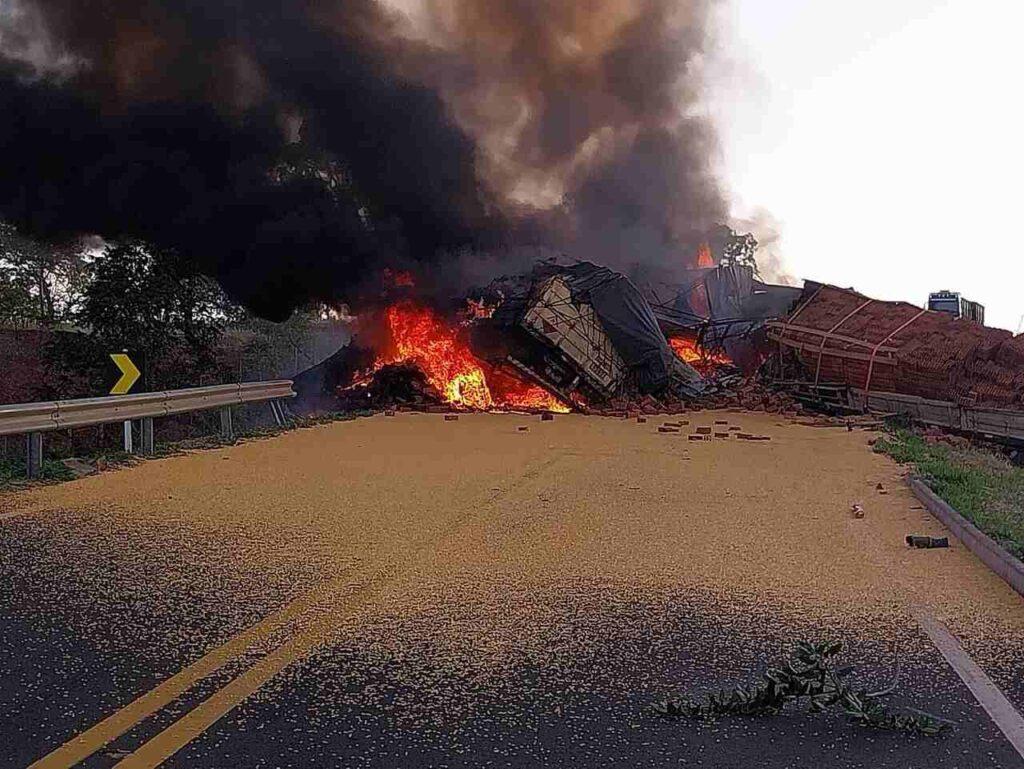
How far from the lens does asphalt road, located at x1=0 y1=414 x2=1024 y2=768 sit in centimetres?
347

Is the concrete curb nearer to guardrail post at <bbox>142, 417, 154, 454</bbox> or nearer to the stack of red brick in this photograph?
the stack of red brick

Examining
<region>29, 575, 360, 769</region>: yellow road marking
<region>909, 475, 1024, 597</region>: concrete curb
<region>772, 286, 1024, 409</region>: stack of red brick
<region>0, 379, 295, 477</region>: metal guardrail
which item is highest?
<region>772, 286, 1024, 409</region>: stack of red brick

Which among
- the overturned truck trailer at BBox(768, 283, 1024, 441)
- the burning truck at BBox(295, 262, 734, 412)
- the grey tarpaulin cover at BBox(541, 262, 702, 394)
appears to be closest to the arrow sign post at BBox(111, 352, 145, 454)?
the burning truck at BBox(295, 262, 734, 412)

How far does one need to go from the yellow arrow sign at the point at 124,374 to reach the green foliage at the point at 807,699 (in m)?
9.29

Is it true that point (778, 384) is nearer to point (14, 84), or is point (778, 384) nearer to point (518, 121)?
point (518, 121)

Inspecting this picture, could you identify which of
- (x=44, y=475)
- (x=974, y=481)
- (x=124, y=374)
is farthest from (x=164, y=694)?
(x=124, y=374)

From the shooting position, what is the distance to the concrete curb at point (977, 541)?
227 inches

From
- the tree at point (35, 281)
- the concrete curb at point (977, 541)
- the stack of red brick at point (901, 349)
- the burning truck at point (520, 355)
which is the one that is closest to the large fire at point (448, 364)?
the burning truck at point (520, 355)

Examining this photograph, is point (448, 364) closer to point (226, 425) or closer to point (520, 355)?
point (520, 355)

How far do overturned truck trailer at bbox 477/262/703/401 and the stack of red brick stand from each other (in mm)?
3011

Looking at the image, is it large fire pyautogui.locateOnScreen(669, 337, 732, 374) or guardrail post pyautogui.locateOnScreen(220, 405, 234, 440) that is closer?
guardrail post pyautogui.locateOnScreen(220, 405, 234, 440)

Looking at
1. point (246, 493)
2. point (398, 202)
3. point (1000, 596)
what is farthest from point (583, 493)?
point (398, 202)

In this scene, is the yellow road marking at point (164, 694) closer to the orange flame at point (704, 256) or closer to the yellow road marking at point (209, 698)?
the yellow road marking at point (209, 698)

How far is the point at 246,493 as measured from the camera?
8.60 m
